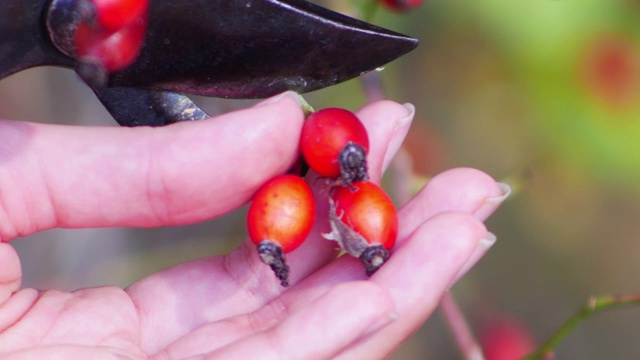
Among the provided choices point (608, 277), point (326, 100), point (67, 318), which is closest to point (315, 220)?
point (67, 318)


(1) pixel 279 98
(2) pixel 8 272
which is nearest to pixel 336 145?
(1) pixel 279 98

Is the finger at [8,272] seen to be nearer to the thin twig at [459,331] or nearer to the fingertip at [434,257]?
the fingertip at [434,257]

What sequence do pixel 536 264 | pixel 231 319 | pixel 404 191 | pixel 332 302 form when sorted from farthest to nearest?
pixel 536 264 < pixel 404 191 < pixel 231 319 < pixel 332 302

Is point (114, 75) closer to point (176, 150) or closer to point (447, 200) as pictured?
point (176, 150)

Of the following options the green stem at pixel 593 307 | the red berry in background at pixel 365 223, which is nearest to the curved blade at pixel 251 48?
the red berry in background at pixel 365 223

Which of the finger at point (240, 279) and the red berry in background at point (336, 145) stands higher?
the red berry in background at point (336, 145)

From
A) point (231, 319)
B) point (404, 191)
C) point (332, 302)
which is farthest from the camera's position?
point (404, 191)

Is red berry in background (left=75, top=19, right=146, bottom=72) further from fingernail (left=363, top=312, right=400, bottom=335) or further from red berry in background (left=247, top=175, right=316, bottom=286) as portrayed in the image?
fingernail (left=363, top=312, right=400, bottom=335)

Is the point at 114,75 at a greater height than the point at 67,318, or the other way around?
the point at 114,75
